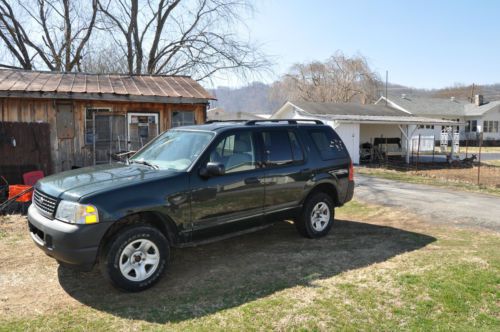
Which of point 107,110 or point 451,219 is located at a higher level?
point 107,110

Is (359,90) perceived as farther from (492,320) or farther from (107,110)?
(492,320)

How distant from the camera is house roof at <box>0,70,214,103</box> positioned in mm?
9938

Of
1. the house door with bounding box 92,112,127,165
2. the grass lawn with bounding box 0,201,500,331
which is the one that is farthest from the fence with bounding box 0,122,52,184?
the grass lawn with bounding box 0,201,500,331

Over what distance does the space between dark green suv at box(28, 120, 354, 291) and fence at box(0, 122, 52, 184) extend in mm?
5686

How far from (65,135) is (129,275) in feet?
24.5

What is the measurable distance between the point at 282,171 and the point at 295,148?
19.8 inches

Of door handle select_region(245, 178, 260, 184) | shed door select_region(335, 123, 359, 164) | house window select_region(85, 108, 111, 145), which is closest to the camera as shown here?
door handle select_region(245, 178, 260, 184)

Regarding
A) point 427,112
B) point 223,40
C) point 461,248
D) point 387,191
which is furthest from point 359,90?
point 461,248

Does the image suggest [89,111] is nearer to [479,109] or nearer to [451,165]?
[451,165]

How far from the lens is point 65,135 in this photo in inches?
415

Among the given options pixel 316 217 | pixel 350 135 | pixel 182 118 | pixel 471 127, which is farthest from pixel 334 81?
pixel 316 217

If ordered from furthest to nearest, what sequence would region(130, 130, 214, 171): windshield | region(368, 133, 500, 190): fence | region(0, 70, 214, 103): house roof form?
region(368, 133, 500, 190): fence
region(0, 70, 214, 103): house roof
region(130, 130, 214, 171): windshield

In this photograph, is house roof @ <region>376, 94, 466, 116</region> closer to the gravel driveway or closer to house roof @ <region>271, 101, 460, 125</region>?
house roof @ <region>271, 101, 460, 125</region>

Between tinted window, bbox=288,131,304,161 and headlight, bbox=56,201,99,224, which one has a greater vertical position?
tinted window, bbox=288,131,304,161
